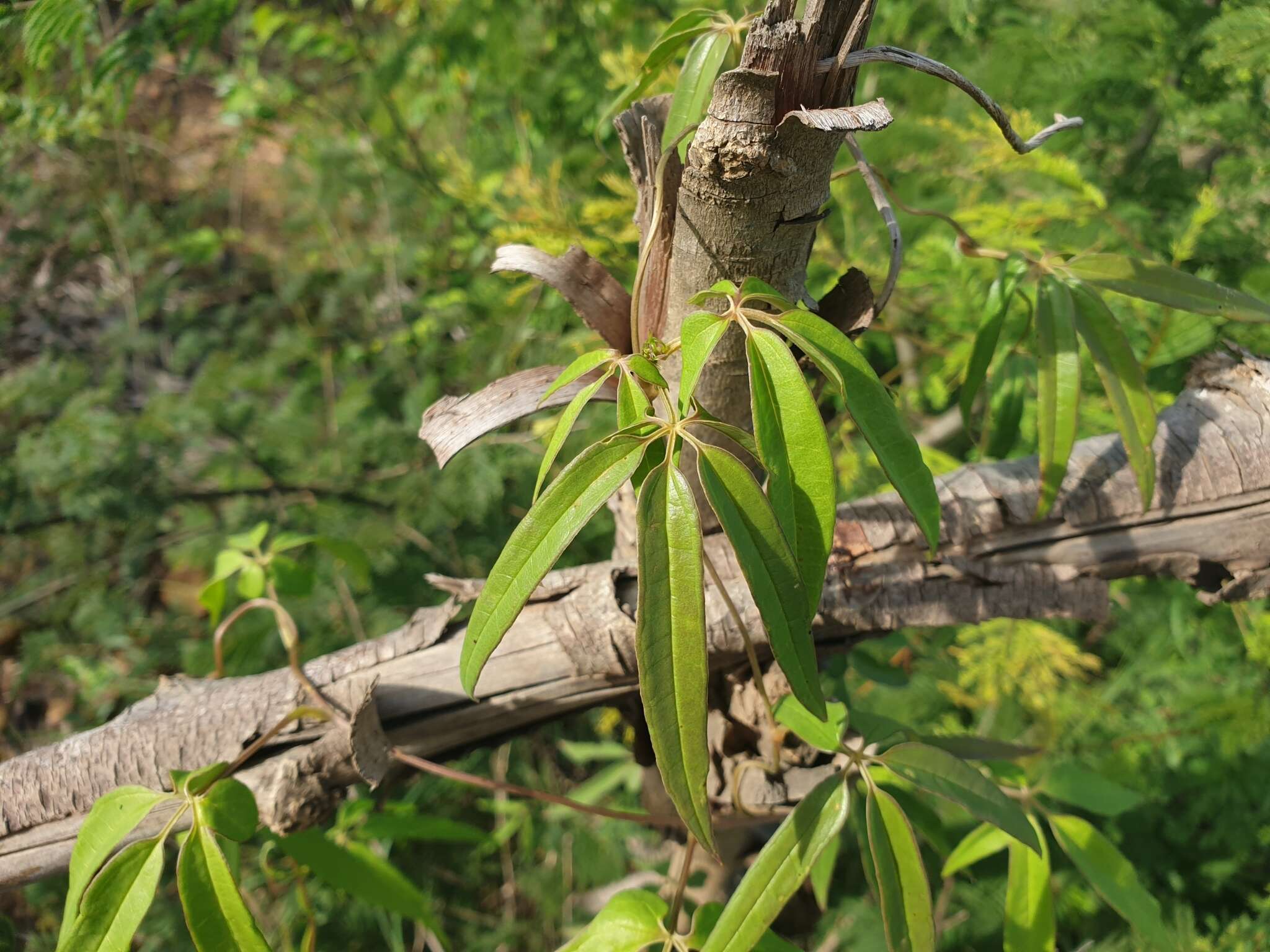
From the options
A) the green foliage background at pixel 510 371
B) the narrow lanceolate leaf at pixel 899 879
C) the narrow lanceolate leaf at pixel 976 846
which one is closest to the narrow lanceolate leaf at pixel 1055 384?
the green foliage background at pixel 510 371

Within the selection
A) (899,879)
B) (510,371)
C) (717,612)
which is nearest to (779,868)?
(899,879)

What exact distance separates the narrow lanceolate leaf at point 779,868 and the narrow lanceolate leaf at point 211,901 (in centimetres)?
35

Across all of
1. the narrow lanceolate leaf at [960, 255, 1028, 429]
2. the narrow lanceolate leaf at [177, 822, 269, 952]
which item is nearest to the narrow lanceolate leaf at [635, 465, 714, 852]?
the narrow lanceolate leaf at [177, 822, 269, 952]

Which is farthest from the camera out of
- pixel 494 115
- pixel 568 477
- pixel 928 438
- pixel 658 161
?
pixel 494 115

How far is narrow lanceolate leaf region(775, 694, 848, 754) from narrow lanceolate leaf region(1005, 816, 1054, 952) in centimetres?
24

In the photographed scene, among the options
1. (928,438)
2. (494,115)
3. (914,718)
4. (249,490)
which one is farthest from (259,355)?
(914,718)

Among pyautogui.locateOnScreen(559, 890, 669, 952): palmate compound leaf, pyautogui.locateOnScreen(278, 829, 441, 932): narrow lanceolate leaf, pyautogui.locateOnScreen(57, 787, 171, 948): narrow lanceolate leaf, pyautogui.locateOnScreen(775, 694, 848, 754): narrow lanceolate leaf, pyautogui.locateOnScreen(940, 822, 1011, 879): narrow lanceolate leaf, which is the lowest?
pyautogui.locateOnScreen(940, 822, 1011, 879): narrow lanceolate leaf

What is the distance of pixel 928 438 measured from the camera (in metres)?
1.68

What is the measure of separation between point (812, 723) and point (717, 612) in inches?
5.0

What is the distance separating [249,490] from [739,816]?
1.21m

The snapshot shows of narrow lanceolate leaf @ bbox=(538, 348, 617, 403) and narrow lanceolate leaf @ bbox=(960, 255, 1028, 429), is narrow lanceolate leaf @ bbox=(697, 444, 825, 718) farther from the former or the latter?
narrow lanceolate leaf @ bbox=(960, 255, 1028, 429)

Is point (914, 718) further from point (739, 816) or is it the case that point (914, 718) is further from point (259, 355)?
point (259, 355)

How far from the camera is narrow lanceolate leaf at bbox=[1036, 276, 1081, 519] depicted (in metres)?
0.72

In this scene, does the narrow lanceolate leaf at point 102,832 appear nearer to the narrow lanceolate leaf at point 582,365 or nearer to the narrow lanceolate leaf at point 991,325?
the narrow lanceolate leaf at point 582,365
